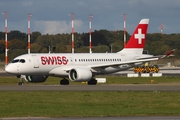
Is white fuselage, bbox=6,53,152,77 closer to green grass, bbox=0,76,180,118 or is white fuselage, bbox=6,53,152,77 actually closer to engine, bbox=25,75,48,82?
engine, bbox=25,75,48,82

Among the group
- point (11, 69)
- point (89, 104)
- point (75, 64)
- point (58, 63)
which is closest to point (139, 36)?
point (75, 64)

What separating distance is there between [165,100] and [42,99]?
7.61 m

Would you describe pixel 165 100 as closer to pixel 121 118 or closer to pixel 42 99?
pixel 42 99

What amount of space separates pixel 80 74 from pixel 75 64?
3572 millimetres

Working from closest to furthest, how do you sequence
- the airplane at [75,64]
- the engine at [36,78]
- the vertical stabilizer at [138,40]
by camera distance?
the airplane at [75,64]
the engine at [36,78]
the vertical stabilizer at [138,40]

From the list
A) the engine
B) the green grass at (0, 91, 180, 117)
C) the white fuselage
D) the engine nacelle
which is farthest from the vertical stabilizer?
the green grass at (0, 91, 180, 117)

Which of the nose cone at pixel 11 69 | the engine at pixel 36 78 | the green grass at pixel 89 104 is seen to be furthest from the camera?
the engine at pixel 36 78

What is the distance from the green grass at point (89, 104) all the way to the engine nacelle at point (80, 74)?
14.6 m

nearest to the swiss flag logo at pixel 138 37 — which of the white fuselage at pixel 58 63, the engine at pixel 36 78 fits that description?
the white fuselage at pixel 58 63

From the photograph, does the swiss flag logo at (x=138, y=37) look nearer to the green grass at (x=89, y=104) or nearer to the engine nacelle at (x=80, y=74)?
the engine nacelle at (x=80, y=74)

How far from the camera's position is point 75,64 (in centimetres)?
6134

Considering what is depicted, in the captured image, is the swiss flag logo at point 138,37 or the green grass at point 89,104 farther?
the swiss flag logo at point 138,37

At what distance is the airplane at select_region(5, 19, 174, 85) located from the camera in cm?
5866

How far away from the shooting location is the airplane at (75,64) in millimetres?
58656
